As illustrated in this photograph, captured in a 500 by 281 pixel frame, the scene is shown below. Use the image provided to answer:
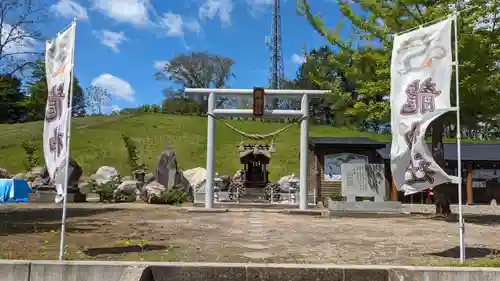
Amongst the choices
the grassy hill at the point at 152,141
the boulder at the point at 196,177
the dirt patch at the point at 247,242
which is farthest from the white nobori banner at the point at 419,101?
the grassy hill at the point at 152,141

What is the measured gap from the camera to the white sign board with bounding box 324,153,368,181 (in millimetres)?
25422

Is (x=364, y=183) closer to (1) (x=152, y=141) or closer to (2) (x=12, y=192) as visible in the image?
(2) (x=12, y=192)

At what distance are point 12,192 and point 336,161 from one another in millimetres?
17512

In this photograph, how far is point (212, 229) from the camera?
435 inches

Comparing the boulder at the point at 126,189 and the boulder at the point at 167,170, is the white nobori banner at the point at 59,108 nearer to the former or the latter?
the boulder at the point at 167,170

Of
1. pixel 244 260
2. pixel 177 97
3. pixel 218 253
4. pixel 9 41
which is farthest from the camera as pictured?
pixel 177 97

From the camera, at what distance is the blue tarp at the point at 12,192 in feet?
77.7

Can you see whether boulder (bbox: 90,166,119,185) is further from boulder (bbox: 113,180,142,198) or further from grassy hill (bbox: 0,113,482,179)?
boulder (bbox: 113,180,142,198)

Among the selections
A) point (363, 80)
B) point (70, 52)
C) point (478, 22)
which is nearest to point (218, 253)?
point (70, 52)

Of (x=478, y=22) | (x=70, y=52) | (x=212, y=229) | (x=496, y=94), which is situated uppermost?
(x=478, y=22)

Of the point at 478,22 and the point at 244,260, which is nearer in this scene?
the point at 244,260

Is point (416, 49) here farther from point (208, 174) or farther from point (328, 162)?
point (328, 162)

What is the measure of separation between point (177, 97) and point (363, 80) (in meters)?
68.2

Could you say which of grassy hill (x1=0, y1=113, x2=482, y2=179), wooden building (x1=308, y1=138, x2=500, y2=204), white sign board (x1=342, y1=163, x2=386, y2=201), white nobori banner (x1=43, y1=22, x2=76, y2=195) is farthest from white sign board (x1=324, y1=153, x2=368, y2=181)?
white nobori banner (x1=43, y1=22, x2=76, y2=195)
